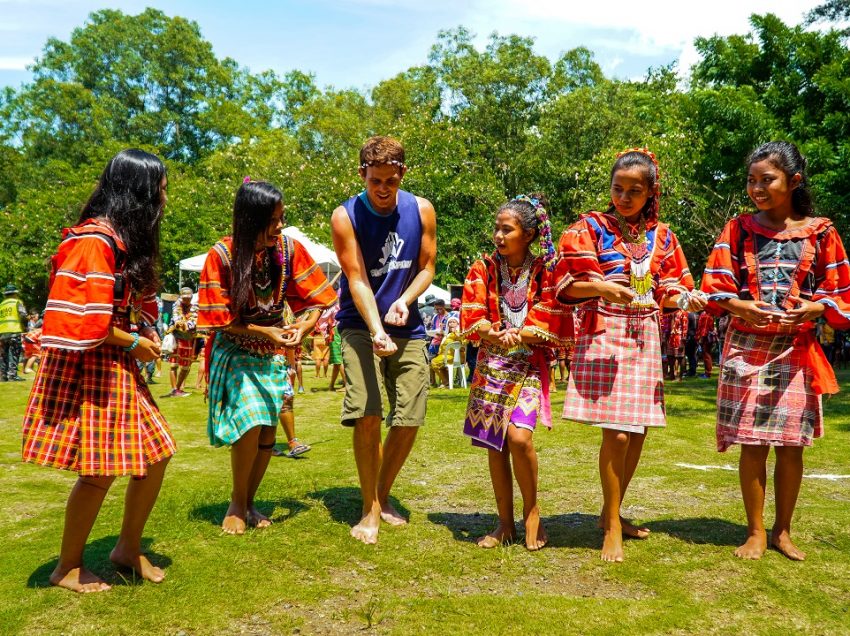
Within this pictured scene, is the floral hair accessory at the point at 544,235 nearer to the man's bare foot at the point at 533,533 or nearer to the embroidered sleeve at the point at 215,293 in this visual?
the man's bare foot at the point at 533,533

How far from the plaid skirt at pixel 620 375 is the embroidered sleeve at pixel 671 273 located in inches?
4.9

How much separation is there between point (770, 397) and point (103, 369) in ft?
11.1

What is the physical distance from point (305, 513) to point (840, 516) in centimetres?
338

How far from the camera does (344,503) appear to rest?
4992mm

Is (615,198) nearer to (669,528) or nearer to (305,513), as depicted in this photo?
(669,528)

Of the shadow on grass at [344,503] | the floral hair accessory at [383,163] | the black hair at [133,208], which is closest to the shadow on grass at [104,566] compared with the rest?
the shadow on grass at [344,503]

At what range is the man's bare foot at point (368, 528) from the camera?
4169mm

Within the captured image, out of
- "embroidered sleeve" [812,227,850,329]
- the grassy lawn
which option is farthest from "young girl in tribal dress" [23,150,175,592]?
"embroidered sleeve" [812,227,850,329]

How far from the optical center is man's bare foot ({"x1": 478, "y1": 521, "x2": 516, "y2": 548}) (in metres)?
4.06

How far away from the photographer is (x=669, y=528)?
4.39 meters

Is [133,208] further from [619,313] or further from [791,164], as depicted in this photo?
[791,164]

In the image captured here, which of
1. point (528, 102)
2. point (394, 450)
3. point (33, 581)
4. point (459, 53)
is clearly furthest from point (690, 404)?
point (459, 53)

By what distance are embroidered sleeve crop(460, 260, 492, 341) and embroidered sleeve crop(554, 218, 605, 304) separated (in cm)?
44

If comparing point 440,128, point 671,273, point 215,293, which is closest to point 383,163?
point 215,293
